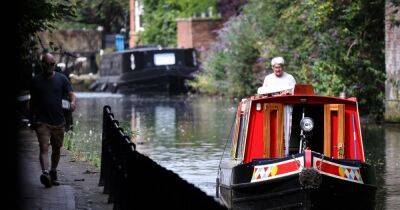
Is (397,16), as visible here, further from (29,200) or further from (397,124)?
(29,200)

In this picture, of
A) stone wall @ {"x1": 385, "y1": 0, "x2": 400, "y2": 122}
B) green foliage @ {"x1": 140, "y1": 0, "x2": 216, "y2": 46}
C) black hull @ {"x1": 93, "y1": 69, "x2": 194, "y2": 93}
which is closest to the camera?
stone wall @ {"x1": 385, "y1": 0, "x2": 400, "y2": 122}

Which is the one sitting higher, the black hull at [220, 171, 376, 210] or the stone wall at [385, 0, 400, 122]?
the stone wall at [385, 0, 400, 122]

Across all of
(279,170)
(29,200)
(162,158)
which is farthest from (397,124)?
(29,200)

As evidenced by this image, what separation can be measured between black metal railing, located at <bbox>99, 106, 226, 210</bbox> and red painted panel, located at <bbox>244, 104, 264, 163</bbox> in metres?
2.12

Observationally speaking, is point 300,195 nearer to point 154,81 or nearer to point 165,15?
point 154,81

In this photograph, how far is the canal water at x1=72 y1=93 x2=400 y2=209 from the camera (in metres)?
19.6

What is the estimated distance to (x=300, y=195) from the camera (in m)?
14.0

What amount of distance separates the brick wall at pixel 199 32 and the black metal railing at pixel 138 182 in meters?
42.4

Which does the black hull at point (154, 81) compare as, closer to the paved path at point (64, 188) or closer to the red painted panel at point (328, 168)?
the paved path at point (64, 188)

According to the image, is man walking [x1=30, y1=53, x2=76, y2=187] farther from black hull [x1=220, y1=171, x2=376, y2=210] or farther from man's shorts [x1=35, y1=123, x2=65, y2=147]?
black hull [x1=220, y1=171, x2=376, y2=210]

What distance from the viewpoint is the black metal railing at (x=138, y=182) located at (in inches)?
296

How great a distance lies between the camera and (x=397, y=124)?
1151 inches

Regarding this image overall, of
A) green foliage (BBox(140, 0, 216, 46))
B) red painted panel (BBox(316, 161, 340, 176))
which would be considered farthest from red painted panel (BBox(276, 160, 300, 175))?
green foliage (BBox(140, 0, 216, 46))

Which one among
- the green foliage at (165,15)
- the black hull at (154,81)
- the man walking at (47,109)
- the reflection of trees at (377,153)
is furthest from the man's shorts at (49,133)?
the green foliage at (165,15)
